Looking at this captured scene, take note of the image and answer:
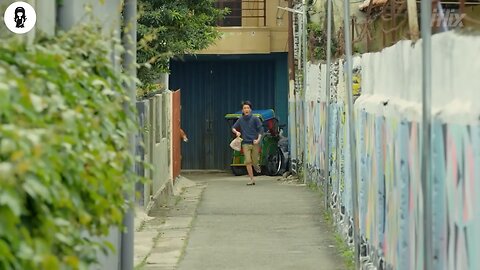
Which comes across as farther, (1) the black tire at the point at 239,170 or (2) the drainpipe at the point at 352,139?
(1) the black tire at the point at 239,170

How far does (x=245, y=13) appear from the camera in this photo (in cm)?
3266

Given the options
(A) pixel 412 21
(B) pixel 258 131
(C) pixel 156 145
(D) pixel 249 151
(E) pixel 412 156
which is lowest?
(D) pixel 249 151

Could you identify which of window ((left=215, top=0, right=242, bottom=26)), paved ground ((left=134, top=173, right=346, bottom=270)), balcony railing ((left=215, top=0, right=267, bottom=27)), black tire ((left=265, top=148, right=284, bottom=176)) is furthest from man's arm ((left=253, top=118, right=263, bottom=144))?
window ((left=215, top=0, right=242, bottom=26))

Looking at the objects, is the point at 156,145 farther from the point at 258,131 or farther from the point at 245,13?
the point at 245,13

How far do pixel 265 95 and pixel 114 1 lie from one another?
22.8m

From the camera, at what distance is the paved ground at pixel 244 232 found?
13.7 meters

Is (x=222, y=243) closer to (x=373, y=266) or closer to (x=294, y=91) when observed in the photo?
(x=373, y=266)

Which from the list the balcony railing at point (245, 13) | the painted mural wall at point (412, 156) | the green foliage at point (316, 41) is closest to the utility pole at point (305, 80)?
the green foliage at point (316, 41)

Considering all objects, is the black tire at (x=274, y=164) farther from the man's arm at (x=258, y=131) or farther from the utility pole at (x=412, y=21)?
the utility pole at (x=412, y=21)

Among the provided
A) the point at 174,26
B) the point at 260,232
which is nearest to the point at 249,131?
the point at 174,26

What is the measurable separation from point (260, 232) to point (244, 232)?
224mm

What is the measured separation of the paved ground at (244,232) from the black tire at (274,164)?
18.2 ft

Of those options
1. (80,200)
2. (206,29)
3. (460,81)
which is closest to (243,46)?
(206,29)

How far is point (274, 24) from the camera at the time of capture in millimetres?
31797
